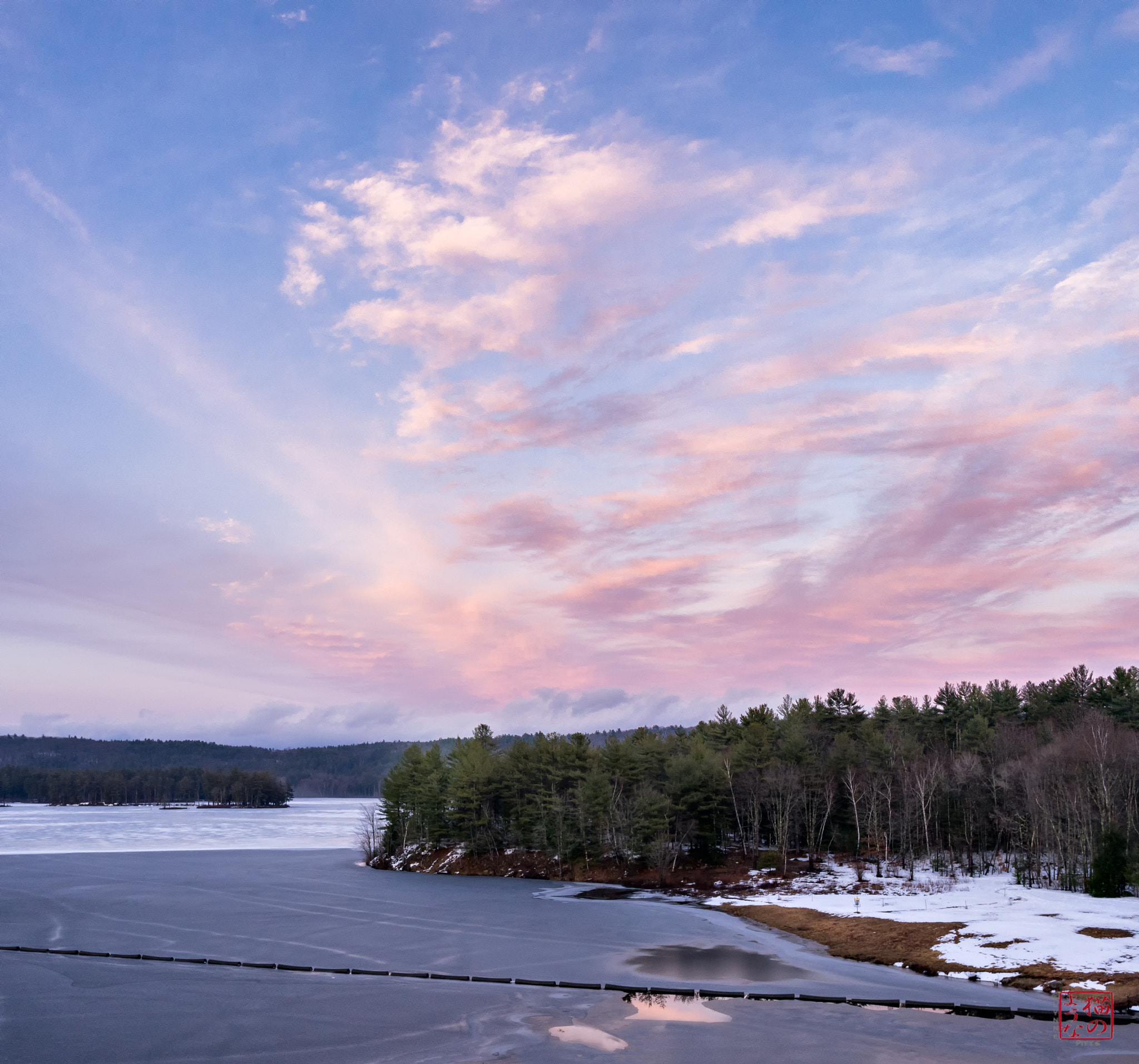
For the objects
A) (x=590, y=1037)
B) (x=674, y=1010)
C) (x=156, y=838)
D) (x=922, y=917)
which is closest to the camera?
(x=590, y=1037)

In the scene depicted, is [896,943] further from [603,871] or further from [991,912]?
[603,871]

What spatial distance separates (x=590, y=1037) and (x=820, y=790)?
247ft

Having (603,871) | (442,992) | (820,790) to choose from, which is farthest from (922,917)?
(603,871)

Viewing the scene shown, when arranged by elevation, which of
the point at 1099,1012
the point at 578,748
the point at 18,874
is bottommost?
the point at 18,874

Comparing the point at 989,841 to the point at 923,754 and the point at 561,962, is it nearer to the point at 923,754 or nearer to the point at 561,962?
the point at 923,754

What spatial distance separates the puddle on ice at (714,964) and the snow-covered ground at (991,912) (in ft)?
30.8

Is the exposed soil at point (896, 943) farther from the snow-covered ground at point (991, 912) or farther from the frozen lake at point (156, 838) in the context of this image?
the frozen lake at point (156, 838)

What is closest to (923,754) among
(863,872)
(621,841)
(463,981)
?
(863,872)

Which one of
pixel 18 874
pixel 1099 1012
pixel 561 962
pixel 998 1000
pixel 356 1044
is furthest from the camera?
pixel 18 874

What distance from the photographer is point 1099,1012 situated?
3441cm

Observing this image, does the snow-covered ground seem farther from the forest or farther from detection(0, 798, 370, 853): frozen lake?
detection(0, 798, 370, 853): frozen lake

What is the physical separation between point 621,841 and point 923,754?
43.0 metres

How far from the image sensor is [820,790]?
100500 mm

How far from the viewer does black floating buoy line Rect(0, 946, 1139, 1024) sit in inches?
1385
